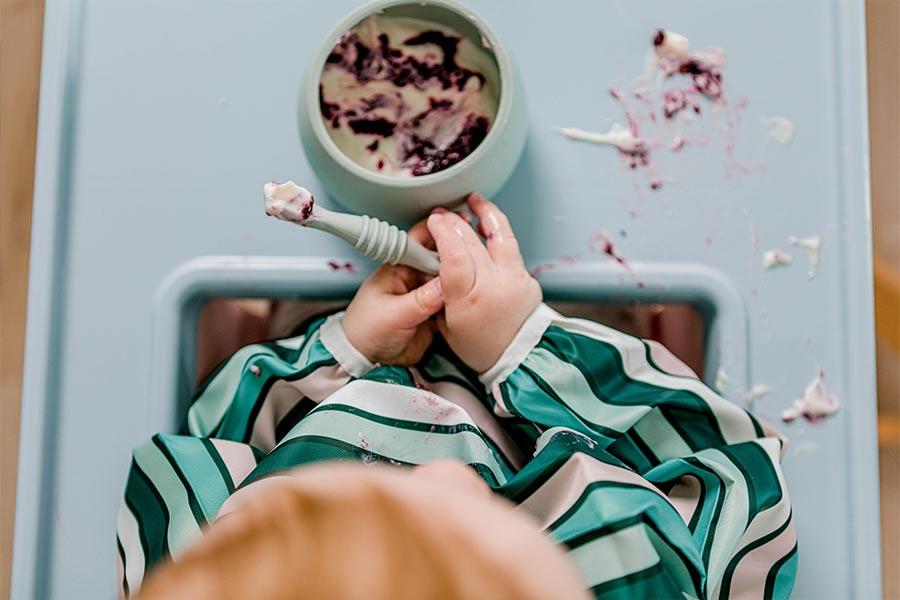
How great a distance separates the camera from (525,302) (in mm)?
581

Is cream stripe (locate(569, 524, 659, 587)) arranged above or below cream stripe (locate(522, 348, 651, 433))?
below

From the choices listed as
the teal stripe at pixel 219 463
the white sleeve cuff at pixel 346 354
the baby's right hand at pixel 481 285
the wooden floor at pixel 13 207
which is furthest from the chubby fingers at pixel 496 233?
the wooden floor at pixel 13 207

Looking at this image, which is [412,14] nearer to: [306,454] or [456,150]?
[456,150]

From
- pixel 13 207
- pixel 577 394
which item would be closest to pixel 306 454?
pixel 577 394

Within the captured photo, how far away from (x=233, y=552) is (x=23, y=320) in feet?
1.84

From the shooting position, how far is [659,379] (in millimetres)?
599

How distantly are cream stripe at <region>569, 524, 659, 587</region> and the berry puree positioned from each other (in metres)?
0.23

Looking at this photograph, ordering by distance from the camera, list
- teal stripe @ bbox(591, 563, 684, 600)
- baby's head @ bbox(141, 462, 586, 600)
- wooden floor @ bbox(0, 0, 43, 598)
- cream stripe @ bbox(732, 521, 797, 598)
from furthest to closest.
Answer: wooden floor @ bbox(0, 0, 43, 598)
cream stripe @ bbox(732, 521, 797, 598)
teal stripe @ bbox(591, 563, 684, 600)
baby's head @ bbox(141, 462, 586, 600)

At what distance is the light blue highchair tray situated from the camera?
2.03 ft

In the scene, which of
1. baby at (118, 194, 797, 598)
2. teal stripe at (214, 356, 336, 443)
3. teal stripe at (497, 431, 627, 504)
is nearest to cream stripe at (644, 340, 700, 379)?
baby at (118, 194, 797, 598)

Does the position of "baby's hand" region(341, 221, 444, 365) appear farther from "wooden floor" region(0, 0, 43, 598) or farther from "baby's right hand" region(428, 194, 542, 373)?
"wooden floor" region(0, 0, 43, 598)

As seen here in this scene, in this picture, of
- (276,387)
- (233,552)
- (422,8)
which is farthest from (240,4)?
(233,552)

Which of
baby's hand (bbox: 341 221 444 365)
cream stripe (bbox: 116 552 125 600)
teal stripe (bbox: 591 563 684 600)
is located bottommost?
cream stripe (bbox: 116 552 125 600)

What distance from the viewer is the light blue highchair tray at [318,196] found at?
62cm
